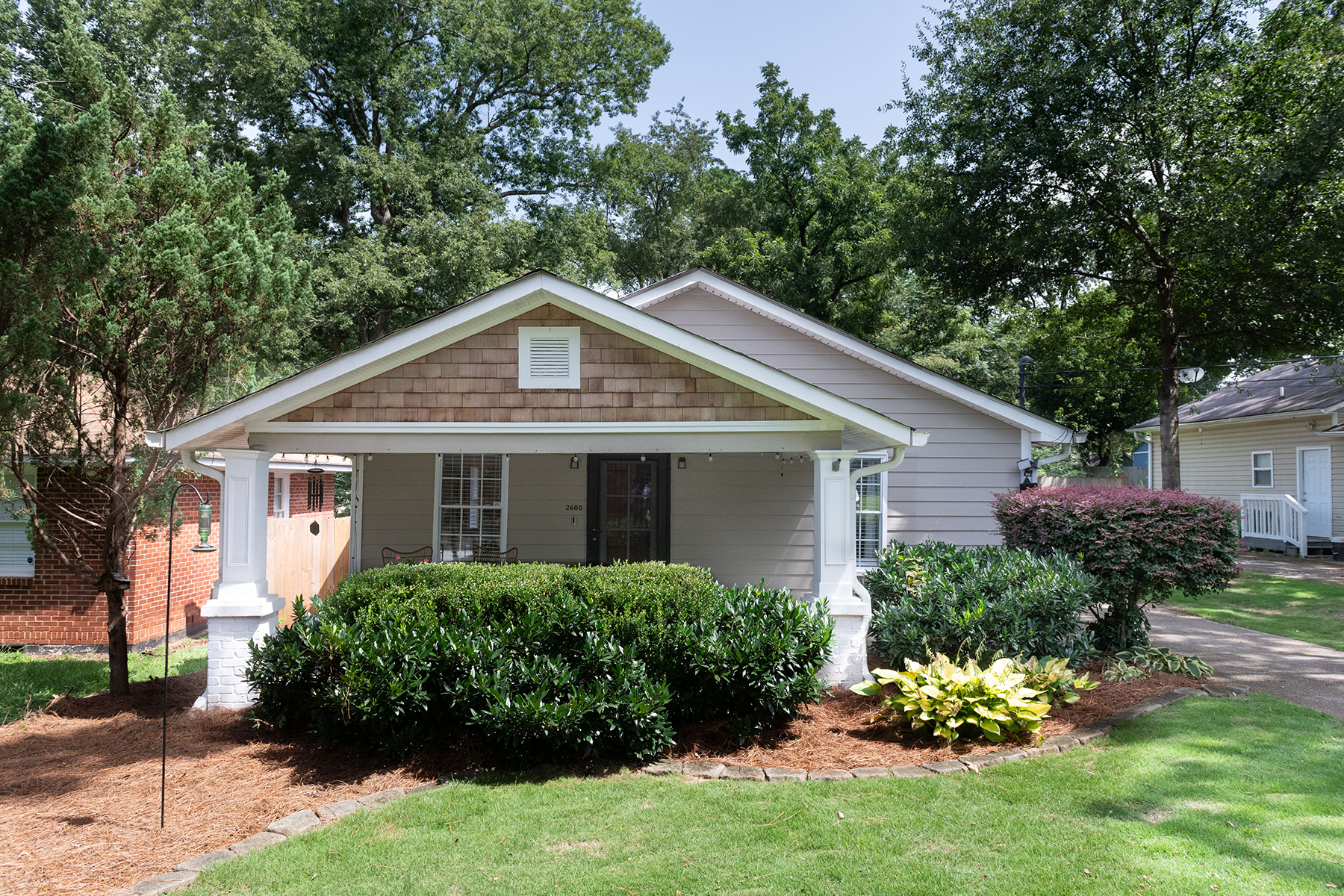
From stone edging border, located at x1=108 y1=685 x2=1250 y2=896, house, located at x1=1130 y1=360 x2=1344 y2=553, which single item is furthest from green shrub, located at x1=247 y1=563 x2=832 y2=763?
house, located at x1=1130 y1=360 x2=1344 y2=553

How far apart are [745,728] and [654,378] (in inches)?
125

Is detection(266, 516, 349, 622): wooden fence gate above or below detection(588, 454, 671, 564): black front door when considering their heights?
below

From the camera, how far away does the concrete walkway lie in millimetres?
6953

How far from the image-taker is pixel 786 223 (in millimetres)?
22500

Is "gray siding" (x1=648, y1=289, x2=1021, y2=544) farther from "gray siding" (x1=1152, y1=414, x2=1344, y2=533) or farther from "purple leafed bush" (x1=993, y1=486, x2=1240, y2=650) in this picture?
"gray siding" (x1=1152, y1=414, x2=1344, y2=533)

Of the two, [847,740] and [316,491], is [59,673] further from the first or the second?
[316,491]

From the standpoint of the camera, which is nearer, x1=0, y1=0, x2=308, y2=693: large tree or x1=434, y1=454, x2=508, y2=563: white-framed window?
x1=0, y1=0, x2=308, y2=693: large tree

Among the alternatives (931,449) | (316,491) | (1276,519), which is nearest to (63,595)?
(316,491)

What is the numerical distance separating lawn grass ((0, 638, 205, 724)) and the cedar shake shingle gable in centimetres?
395

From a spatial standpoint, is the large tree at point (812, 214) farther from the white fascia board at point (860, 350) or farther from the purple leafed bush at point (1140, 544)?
the purple leafed bush at point (1140, 544)

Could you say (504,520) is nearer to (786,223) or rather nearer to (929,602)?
(929,602)

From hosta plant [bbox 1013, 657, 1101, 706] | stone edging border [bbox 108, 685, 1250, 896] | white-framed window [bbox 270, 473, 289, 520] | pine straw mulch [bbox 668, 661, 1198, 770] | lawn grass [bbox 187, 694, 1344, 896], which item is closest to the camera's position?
lawn grass [bbox 187, 694, 1344, 896]

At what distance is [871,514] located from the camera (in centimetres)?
1082

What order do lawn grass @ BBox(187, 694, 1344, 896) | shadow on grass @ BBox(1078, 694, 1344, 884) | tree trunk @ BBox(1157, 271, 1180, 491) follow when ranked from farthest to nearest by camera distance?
tree trunk @ BBox(1157, 271, 1180, 491), shadow on grass @ BBox(1078, 694, 1344, 884), lawn grass @ BBox(187, 694, 1344, 896)
